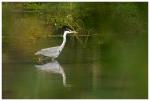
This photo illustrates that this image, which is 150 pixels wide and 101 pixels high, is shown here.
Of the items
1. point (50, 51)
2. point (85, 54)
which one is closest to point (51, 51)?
point (50, 51)

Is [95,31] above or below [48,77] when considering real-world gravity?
above

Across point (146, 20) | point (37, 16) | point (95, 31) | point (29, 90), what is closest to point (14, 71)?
point (29, 90)

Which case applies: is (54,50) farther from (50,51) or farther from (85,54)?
(85,54)

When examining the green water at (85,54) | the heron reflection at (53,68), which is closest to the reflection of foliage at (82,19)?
the green water at (85,54)

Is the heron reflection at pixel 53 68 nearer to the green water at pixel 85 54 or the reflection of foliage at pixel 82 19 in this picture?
the green water at pixel 85 54

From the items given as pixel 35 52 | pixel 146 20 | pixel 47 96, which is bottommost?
pixel 47 96

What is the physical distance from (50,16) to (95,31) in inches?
8.2

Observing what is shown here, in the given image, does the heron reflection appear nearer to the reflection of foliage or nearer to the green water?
the green water

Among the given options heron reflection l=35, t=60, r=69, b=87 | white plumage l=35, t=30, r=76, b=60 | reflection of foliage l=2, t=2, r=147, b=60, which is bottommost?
heron reflection l=35, t=60, r=69, b=87

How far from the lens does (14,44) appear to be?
2023 millimetres

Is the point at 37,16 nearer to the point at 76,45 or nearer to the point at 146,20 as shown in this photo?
the point at 76,45

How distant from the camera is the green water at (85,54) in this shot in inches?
78.2

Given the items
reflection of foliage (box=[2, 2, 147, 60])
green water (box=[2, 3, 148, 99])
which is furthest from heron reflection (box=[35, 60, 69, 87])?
reflection of foliage (box=[2, 2, 147, 60])

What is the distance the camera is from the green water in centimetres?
199
